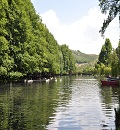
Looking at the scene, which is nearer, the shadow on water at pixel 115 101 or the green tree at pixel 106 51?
the shadow on water at pixel 115 101

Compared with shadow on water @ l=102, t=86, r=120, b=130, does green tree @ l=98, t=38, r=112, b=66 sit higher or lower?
higher

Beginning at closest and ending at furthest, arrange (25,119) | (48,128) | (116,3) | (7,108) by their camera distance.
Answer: (116,3), (48,128), (25,119), (7,108)

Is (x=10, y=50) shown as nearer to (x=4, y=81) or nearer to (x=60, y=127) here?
(x=4, y=81)

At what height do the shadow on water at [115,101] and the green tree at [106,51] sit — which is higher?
the green tree at [106,51]

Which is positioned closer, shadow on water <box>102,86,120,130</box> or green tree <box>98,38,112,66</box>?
shadow on water <box>102,86,120,130</box>

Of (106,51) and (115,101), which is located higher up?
(106,51)

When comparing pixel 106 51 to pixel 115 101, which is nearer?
pixel 115 101

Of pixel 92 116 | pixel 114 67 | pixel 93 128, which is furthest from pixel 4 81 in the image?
pixel 93 128

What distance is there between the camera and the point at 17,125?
18719 millimetres

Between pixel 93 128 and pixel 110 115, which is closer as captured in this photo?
pixel 93 128

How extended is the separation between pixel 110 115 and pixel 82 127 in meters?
4.73

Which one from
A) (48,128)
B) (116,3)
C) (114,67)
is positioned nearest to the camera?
(116,3)

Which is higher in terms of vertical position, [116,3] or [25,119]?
[116,3]

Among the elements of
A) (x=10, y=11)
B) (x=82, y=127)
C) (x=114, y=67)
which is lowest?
(x=82, y=127)
